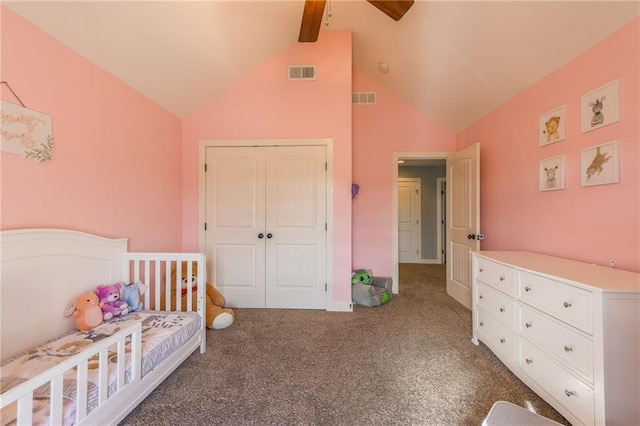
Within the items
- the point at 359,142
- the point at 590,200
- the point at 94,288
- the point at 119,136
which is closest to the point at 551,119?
the point at 590,200

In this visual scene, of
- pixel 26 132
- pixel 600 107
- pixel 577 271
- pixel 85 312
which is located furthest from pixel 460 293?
pixel 26 132

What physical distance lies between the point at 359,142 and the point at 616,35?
268 centimetres

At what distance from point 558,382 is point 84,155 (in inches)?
136

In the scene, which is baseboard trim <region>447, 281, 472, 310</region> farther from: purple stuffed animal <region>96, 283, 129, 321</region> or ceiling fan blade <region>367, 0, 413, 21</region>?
purple stuffed animal <region>96, 283, 129, 321</region>

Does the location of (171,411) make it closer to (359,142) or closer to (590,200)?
(590,200)

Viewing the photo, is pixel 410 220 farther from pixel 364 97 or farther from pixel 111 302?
pixel 111 302

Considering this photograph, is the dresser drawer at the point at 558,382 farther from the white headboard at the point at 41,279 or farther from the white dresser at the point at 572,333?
the white headboard at the point at 41,279

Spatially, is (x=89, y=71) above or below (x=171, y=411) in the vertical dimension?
above

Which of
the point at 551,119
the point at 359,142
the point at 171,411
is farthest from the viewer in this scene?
the point at 359,142

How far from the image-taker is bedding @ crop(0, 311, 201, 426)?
1103 mm

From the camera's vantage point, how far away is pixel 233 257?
3197 millimetres

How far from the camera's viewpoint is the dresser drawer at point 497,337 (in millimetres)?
1843

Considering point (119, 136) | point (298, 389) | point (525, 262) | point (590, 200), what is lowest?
point (298, 389)

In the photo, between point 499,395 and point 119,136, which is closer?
point 499,395
